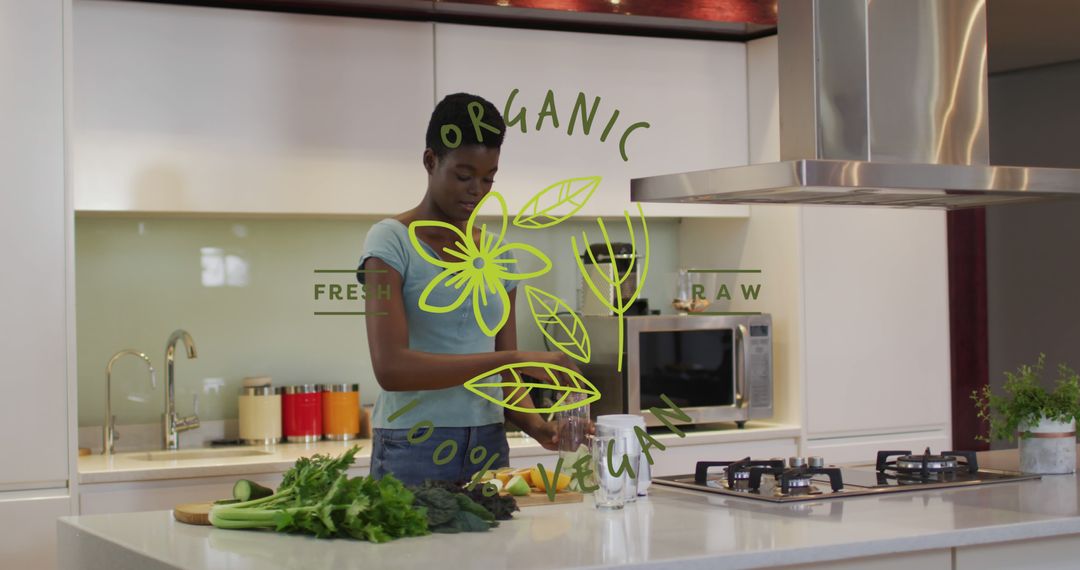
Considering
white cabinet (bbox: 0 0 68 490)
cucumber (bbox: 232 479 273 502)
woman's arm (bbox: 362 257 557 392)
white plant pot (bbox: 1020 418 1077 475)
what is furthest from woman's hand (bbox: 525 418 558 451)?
white cabinet (bbox: 0 0 68 490)

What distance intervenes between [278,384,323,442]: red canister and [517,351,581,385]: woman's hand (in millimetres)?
1311

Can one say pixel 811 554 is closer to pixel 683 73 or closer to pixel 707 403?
pixel 707 403

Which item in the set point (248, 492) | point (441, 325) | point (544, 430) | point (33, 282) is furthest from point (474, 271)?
point (33, 282)

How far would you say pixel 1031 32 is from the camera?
4.92 m

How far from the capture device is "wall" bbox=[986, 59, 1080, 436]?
5.68 meters

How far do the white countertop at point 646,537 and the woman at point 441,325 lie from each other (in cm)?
34

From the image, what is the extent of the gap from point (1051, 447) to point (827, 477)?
1.79 feet

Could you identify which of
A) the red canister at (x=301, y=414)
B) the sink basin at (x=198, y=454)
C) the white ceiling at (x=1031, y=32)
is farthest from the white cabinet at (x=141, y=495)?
the white ceiling at (x=1031, y=32)

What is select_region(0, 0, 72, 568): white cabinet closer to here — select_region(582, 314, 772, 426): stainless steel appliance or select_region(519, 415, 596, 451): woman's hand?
select_region(519, 415, 596, 451): woman's hand

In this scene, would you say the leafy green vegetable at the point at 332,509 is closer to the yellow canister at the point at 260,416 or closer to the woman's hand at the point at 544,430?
the woman's hand at the point at 544,430

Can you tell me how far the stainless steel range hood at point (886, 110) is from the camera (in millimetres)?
2738

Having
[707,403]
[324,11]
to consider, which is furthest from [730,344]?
[324,11]

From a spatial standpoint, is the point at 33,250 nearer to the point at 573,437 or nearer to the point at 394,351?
the point at 394,351

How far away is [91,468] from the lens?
3338mm
